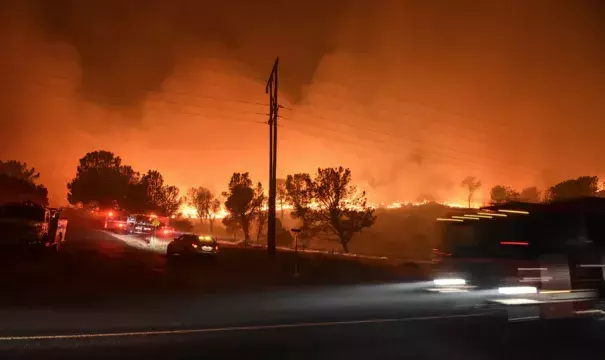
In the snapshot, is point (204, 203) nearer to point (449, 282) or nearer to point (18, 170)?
point (18, 170)

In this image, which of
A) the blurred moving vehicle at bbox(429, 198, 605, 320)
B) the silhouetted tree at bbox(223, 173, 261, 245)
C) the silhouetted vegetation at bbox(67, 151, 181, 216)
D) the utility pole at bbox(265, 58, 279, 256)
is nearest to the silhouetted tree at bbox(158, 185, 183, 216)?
the silhouetted vegetation at bbox(67, 151, 181, 216)

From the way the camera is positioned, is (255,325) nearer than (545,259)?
Yes

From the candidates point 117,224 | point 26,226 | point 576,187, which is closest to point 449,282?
point 26,226

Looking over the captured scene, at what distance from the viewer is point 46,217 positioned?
78.6ft

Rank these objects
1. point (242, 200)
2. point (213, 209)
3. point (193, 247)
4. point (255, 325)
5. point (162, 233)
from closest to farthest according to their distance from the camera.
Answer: point (255, 325) → point (193, 247) → point (162, 233) → point (242, 200) → point (213, 209)

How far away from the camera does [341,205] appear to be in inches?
2082

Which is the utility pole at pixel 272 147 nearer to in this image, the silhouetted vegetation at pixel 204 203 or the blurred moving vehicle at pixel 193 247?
the blurred moving vehicle at pixel 193 247

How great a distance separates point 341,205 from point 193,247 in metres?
27.7

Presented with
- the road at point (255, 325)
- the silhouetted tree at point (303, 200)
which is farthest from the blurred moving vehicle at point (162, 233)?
the road at point (255, 325)

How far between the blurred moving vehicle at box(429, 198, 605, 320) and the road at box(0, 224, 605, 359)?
A: 493mm

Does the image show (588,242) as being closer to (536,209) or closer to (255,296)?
(536,209)

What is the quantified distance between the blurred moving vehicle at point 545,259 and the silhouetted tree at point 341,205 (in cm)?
4059

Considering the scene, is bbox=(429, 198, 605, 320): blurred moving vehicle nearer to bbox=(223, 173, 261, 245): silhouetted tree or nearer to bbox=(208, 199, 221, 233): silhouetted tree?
bbox=(223, 173, 261, 245): silhouetted tree

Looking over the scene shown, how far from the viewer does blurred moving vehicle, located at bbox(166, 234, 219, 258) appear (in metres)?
26.7
